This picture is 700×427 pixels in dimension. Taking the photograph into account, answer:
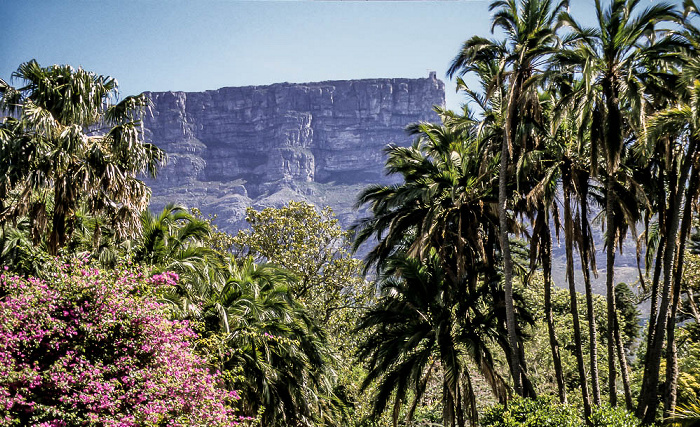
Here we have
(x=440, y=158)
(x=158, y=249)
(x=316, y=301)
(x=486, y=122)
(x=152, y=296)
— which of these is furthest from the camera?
(x=316, y=301)

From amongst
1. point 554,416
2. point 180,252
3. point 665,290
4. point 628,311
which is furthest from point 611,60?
point 628,311

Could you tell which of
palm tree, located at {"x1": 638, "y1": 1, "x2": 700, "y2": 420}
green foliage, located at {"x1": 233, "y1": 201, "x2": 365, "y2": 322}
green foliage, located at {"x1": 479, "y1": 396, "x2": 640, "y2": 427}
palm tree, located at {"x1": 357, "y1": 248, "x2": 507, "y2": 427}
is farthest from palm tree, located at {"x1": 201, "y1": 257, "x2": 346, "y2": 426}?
palm tree, located at {"x1": 638, "y1": 1, "x2": 700, "y2": 420}

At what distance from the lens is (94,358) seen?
10062 mm

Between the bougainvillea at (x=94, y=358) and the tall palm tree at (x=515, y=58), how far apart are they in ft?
26.1

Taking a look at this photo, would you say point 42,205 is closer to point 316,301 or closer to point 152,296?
point 152,296

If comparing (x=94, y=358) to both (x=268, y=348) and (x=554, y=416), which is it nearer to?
(x=268, y=348)

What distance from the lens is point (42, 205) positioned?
1258cm

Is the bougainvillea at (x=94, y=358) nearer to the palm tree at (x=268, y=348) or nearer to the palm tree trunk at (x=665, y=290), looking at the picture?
the palm tree at (x=268, y=348)

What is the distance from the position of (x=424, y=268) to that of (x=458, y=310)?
4.60 ft

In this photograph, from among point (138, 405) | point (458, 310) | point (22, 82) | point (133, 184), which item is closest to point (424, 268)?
point (458, 310)

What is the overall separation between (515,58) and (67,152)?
975cm

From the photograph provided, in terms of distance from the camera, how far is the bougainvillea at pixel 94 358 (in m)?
9.36

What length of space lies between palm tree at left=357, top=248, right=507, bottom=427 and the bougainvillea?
6.60m

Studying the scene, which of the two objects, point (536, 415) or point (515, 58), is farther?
point (515, 58)
